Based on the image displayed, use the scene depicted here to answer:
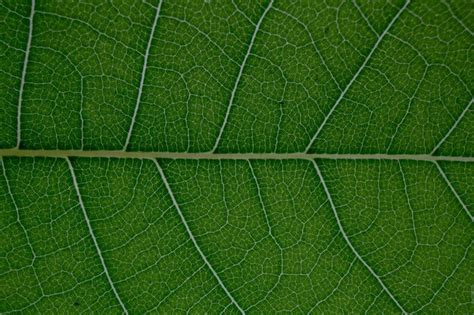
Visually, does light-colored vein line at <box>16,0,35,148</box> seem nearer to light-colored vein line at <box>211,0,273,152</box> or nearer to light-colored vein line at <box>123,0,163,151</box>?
light-colored vein line at <box>123,0,163,151</box>

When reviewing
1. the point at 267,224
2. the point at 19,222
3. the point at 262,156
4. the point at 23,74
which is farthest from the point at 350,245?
the point at 23,74

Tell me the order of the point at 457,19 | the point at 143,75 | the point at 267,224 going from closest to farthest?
the point at 457,19 < the point at 143,75 < the point at 267,224

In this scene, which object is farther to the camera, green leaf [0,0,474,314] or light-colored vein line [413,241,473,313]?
light-colored vein line [413,241,473,313]

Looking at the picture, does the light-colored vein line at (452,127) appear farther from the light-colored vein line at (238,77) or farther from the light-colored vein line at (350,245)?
the light-colored vein line at (238,77)

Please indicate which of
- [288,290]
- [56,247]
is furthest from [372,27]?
[56,247]

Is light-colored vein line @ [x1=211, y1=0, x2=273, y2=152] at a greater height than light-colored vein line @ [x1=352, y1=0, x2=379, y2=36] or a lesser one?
lesser

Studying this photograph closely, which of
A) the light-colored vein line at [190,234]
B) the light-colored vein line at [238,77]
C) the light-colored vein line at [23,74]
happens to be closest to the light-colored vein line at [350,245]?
the light-colored vein line at [238,77]

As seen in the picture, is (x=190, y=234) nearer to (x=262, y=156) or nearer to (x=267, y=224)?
(x=267, y=224)

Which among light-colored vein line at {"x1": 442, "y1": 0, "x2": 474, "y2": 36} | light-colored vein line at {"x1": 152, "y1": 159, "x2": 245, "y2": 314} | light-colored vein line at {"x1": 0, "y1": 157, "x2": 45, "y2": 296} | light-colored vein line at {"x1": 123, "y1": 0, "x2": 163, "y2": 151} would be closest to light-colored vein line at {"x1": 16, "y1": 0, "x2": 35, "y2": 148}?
light-colored vein line at {"x1": 0, "y1": 157, "x2": 45, "y2": 296}

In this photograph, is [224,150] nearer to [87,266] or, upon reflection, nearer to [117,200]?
[117,200]
